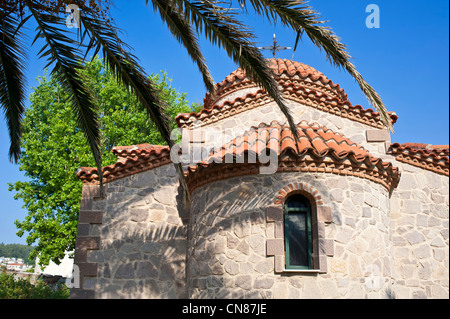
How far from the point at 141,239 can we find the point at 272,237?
344 centimetres

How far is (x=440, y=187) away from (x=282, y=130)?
415 cm

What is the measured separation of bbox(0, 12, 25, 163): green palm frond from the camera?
17.5 ft

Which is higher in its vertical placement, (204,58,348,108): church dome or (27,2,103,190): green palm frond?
(204,58,348,108): church dome

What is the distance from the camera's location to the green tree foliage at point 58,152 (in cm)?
1641

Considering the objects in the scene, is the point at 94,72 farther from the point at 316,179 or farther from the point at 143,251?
the point at 316,179

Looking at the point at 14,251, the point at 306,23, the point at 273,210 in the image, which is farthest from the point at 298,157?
the point at 14,251

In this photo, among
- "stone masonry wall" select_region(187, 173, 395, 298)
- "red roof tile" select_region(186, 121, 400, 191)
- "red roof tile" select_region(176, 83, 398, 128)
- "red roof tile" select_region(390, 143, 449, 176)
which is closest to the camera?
"stone masonry wall" select_region(187, 173, 395, 298)

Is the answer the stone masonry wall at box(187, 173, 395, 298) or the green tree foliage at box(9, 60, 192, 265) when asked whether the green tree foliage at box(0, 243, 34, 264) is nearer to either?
the green tree foliage at box(9, 60, 192, 265)

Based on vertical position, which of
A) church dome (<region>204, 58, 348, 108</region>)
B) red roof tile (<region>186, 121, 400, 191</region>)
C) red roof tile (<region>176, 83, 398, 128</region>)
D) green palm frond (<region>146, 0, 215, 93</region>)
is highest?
church dome (<region>204, 58, 348, 108</region>)

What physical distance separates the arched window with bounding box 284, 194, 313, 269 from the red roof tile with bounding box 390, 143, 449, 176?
3397mm

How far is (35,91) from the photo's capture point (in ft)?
64.0

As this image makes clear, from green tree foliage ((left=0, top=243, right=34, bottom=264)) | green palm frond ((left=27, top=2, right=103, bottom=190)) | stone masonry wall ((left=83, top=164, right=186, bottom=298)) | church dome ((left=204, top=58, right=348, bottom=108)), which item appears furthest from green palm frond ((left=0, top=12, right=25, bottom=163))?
green tree foliage ((left=0, top=243, right=34, bottom=264))
